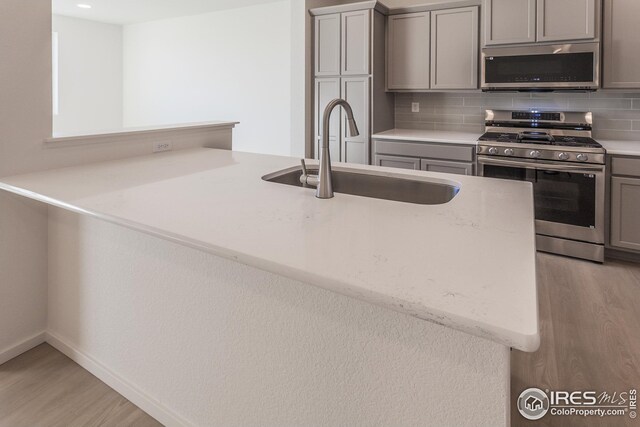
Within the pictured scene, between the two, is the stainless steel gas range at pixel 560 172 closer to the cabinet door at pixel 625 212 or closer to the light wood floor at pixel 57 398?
the cabinet door at pixel 625 212

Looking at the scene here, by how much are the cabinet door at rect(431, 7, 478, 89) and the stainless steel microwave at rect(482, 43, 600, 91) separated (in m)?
0.18

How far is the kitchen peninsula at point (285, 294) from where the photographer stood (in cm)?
84

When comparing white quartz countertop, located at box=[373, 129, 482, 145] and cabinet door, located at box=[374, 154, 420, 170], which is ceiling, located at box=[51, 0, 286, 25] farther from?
cabinet door, located at box=[374, 154, 420, 170]

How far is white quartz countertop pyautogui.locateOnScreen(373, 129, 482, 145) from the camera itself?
358 cm

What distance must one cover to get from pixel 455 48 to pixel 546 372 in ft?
9.52

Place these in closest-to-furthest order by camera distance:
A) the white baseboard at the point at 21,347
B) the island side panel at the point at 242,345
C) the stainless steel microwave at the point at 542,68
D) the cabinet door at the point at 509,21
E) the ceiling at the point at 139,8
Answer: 1. the island side panel at the point at 242,345
2. the white baseboard at the point at 21,347
3. the stainless steel microwave at the point at 542,68
4. the cabinet door at the point at 509,21
5. the ceiling at the point at 139,8

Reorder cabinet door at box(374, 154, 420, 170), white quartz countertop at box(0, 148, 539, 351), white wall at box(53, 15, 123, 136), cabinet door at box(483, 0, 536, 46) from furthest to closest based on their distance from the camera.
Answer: white wall at box(53, 15, 123, 136) → cabinet door at box(374, 154, 420, 170) → cabinet door at box(483, 0, 536, 46) → white quartz countertop at box(0, 148, 539, 351)

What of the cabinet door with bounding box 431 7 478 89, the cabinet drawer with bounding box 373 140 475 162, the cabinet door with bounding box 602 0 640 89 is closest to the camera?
the cabinet door with bounding box 602 0 640 89

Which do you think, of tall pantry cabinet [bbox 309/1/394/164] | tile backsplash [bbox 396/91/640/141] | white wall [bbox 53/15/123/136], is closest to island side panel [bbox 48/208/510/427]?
tall pantry cabinet [bbox 309/1/394/164]

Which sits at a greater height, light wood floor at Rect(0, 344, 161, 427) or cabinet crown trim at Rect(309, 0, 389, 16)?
cabinet crown trim at Rect(309, 0, 389, 16)

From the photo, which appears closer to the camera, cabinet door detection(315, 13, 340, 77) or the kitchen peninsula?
the kitchen peninsula

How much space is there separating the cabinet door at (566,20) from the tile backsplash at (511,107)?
0.52 metres

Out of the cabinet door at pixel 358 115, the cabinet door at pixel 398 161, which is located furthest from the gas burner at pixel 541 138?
the cabinet door at pixel 358 115

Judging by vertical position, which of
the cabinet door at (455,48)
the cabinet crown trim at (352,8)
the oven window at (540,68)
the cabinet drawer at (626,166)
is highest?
the cabinet crown trim at (352,8)
